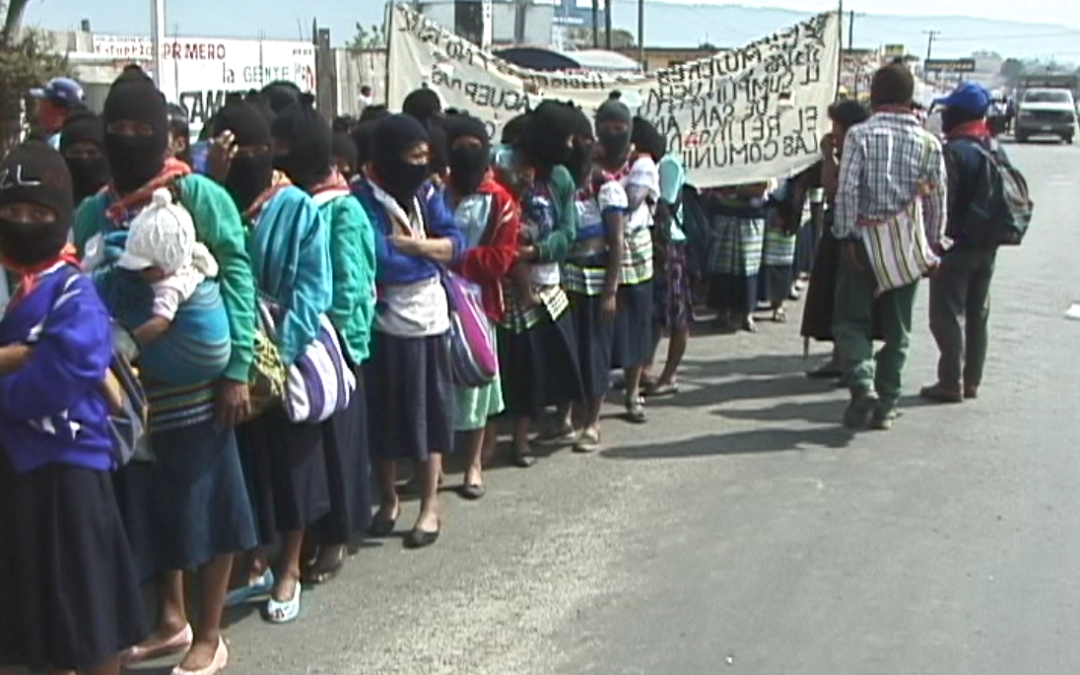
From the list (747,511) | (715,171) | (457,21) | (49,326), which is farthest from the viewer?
(457,21)

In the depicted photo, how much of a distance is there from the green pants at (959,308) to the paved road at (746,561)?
0.28 m

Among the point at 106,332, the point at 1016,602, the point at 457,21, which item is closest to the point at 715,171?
the point at 1016,602

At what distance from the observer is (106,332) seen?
370 centimetres

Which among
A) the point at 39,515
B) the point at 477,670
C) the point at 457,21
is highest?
the point at 457,21

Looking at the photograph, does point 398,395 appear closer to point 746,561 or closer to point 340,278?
point 340,278

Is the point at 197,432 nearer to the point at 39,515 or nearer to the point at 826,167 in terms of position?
the point at 39,515

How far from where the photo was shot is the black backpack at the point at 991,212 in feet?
26.8

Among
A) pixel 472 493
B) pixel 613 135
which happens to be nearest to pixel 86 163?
pixel 472 493

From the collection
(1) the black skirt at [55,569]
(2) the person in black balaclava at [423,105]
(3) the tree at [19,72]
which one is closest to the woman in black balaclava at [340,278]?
(1) the black skirt at [55,569]

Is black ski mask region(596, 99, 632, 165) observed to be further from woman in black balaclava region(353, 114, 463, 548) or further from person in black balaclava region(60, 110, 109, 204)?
person in black balaclava region(60, 110, 109, 204)

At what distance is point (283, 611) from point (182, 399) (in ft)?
3.57

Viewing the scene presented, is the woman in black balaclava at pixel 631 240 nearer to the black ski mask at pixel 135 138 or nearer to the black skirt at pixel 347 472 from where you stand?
the black skirt at pixel 347 472

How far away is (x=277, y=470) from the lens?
4.80m

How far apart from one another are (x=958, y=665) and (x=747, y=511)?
1731mm
